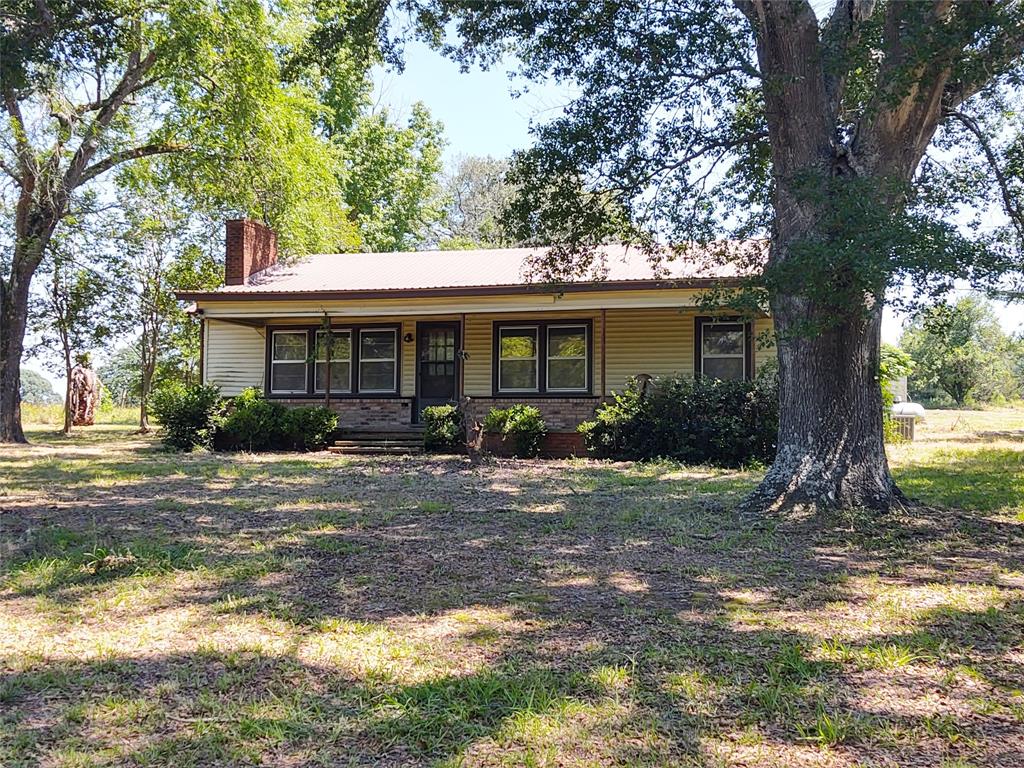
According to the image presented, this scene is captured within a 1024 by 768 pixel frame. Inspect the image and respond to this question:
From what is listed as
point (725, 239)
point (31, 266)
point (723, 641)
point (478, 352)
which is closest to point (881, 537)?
point (723, 641)

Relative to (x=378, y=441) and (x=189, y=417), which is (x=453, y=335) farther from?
(x=189, y=417)

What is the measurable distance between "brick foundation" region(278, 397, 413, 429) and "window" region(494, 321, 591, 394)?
2.10 m

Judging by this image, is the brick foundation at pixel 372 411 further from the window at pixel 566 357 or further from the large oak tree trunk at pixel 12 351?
the large oak tree trunk at pixel 12 351

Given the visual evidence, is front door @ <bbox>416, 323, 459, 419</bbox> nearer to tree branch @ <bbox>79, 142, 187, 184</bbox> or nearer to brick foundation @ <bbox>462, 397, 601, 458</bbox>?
brick foundation @ <bbox>462, 397, 601, 458</bbox>

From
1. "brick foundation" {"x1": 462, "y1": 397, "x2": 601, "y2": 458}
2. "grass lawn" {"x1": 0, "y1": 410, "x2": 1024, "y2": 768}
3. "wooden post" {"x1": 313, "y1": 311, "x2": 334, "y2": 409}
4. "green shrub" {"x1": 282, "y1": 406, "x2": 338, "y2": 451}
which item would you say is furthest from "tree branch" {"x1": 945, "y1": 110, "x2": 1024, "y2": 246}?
"green shrub" {"x1": 282, "y1": 406, "x2": 338, "y2": 451}

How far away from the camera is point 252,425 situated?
14914mm

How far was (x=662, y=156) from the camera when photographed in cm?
906

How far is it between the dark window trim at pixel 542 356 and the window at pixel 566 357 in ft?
0.24

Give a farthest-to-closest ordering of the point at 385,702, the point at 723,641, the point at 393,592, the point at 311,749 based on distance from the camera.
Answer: the point at 393,592, the point at 723,641, the point at 385,702, the point at 311,749

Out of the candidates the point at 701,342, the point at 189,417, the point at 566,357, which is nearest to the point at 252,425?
the point at 189,417

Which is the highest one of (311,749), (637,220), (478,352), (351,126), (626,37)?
(351,126)

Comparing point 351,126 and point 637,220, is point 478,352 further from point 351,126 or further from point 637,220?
point 351,126

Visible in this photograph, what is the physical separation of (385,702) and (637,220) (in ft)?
25.3

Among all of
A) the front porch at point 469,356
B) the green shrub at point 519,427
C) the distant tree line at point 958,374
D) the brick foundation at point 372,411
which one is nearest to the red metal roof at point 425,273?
the front porch at point 469,356
